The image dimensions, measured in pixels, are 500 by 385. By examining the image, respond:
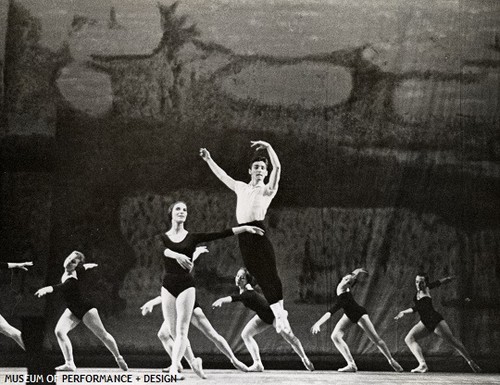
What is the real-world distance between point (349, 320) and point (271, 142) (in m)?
2.17

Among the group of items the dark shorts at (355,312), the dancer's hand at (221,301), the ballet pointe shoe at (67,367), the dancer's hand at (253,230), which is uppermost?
the dancer's hand at (253,230)

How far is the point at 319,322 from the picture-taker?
8.88m

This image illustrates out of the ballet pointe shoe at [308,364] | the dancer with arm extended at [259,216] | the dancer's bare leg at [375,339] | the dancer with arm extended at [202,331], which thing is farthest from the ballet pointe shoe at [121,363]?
the dancer's bare leg at [375,339]

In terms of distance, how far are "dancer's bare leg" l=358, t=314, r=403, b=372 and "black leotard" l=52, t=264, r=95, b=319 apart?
3.00m

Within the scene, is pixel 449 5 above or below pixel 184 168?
above

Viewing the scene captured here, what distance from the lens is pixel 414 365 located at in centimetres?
888

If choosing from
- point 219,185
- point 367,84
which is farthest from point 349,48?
point 219,185

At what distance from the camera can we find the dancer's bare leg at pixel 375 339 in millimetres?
8844

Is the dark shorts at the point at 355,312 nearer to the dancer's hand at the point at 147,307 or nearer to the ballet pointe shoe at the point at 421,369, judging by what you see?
the ballet pointe shoe at the point at 421,369

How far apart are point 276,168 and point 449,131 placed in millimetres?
2051

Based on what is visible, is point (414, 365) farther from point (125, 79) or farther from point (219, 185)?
point (125, 79)

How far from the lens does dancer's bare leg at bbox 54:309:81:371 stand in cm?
865

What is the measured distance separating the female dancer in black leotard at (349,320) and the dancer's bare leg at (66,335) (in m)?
2.64

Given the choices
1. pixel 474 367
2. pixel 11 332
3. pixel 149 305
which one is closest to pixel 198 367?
pixel 149 305
